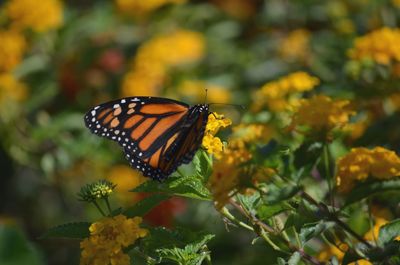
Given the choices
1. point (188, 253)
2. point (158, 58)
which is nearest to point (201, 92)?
point (158, 58)

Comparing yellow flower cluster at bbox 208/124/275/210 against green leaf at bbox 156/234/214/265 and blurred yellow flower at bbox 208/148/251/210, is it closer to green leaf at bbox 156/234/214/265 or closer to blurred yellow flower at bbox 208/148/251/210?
blurred yellow flower at bbox 208/148/251/210

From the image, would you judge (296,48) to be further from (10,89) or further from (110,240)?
(110,240)

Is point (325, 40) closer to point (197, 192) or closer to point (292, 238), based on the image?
point (292, 238)

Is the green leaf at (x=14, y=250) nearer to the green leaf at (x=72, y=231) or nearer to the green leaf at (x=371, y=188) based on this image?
the green leaf at (x=72, y=231)

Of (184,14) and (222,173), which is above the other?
(222,173)

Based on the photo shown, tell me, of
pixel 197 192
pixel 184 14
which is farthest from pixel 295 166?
pixel 184 14

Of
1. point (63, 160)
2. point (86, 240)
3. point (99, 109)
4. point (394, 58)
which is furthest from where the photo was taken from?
point (63, 160)

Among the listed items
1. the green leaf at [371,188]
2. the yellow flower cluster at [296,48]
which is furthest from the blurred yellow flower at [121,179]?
the green leaf at [371,188]

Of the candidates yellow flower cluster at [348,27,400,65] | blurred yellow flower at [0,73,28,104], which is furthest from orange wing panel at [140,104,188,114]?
blurred yellow flower at [0,73,28,104]
